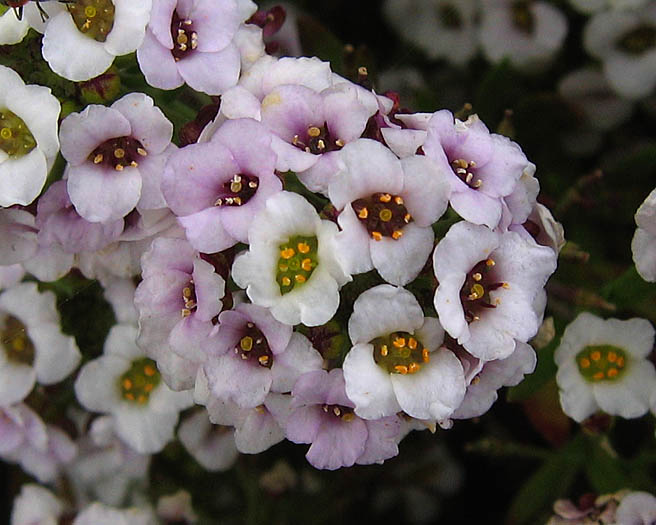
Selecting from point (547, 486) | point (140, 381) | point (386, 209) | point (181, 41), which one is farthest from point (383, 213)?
point (547, 486)

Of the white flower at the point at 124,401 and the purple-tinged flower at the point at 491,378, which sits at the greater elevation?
the purple-tinged flower at the point at 491,378

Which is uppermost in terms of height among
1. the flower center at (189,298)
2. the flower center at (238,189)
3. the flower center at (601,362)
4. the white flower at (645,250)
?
the flower center at (238,189)

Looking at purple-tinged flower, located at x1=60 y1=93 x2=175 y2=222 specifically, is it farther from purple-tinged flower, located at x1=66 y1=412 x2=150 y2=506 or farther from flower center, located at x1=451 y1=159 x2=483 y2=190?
purple-tinged flower, located at x1=66 y1=412 x2=150 y2=506

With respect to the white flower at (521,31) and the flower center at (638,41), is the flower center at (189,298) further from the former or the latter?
the flower center at (638,41)

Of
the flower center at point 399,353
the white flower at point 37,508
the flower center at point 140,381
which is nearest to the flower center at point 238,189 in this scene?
the flower center at point 399,353

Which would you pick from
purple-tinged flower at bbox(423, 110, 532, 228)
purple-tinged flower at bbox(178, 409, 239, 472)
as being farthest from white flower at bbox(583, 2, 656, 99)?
purple-tinged flower at bbox(178, 409, 239, 472)

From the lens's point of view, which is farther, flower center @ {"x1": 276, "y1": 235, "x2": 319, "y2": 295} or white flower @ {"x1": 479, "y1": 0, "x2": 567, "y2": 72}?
white flower @ {"x1": 479, "y1": 0, "x2": 567, "y2": 72}

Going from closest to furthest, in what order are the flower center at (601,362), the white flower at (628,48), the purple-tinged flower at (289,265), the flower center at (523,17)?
the purple-tinged flower at (289,265), the flower center at (601,362), the white flower at (628,48), the flower center at (523,17)
